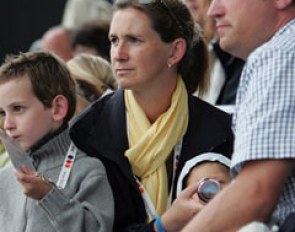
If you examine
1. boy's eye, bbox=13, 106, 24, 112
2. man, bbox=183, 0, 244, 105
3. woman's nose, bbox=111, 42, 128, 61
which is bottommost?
man, bbox=183, 0, 244, 105

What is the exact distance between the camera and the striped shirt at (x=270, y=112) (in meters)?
2.44

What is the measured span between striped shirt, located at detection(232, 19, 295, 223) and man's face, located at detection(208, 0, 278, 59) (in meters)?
0.20

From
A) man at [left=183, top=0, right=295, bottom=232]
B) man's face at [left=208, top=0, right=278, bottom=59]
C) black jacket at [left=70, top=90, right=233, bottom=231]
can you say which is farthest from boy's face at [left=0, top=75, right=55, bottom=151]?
man at [left=183, top=0, right=295, bottom=232]

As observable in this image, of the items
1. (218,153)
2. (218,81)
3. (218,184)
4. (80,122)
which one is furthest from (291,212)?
(218,81)

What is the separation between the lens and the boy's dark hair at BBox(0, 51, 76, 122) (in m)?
3.63

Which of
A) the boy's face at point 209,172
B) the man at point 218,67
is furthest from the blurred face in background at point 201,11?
the boy's face at point 209,172

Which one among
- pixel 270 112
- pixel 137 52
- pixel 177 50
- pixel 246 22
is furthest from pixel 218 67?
pixel 270 112

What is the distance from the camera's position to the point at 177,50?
371 cm

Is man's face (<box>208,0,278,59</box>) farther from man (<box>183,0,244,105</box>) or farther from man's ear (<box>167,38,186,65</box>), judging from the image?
man (<box>183,0,244,105</box>)

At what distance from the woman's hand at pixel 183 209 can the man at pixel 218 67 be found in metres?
1.74

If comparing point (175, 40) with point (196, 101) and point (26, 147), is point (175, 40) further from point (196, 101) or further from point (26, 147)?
point (26, 147)

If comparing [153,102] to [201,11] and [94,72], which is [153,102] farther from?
[201,11]

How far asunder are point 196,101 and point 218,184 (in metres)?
0.59

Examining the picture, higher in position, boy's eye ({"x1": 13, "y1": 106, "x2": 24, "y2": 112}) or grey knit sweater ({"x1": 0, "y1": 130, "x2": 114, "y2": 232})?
boy's eye ({"x1": 13, "y1": 106, "x2": 24, "y2": 112})
